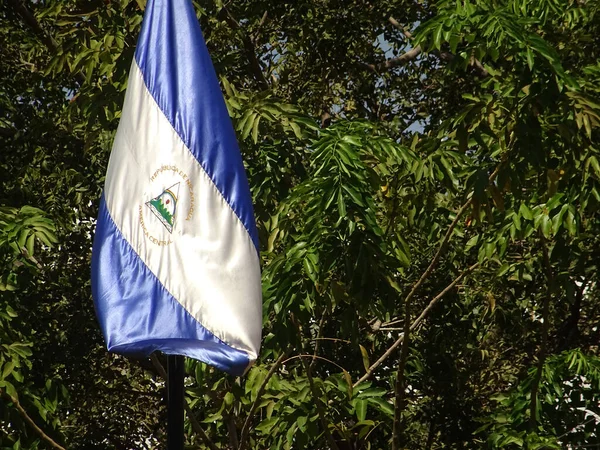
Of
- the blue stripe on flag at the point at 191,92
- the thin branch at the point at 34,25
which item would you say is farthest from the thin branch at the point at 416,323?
the thin branch at the point at 34,25

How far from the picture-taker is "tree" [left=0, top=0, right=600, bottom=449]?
5.18 meters

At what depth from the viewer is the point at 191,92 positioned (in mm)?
4660

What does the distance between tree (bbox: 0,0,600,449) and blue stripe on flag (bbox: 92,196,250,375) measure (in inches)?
31.0

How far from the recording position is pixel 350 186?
5012mm

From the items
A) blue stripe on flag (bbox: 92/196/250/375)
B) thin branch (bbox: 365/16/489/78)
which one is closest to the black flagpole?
blue stripe on flag (bbox: 92/196/250/375)

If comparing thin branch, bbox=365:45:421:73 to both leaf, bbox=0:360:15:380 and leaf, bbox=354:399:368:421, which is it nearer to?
leaf, bbox=354:399:368:421

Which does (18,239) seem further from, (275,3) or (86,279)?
(275,3)

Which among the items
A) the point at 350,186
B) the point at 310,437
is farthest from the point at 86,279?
the point at 350,186

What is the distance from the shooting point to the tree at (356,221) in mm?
5176

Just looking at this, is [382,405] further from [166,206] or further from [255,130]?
[166,206]

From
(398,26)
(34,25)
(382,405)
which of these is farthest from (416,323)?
(34,25)

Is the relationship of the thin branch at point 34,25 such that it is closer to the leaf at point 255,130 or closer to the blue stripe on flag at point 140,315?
the leaf at point 255,130

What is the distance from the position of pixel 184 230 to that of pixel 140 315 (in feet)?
1.26

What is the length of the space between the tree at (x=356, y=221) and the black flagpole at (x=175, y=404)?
84cm
